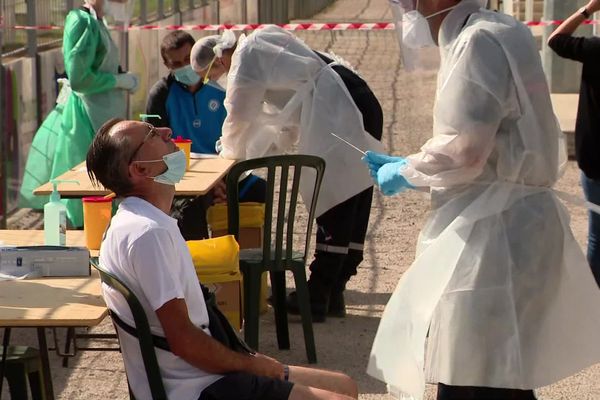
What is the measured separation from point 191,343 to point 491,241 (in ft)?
3.29

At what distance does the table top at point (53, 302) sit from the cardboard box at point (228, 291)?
100cm

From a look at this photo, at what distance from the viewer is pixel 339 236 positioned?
647 centimetres

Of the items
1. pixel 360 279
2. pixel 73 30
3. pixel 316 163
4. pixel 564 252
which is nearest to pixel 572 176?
pixel 360 279

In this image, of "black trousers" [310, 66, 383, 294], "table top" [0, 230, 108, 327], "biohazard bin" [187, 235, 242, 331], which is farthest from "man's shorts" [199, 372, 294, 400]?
"black trousers" [310, 66, 383, 294]

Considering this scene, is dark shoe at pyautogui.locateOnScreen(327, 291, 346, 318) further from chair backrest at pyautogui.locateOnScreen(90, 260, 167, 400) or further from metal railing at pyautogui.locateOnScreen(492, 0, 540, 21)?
metal railing at pyautogui.locateOnScreen(492, 0, 540, 21)

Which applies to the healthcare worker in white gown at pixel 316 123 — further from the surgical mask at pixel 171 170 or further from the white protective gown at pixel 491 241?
the surgical mask at pixel 171 170

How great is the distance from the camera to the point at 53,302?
377cm

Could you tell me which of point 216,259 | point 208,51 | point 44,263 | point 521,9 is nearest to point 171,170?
point 44,263

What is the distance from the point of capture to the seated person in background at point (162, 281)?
3430 mm

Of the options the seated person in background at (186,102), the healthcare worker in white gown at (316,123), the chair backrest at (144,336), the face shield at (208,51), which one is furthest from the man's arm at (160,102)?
the chair backrest at (144,336)

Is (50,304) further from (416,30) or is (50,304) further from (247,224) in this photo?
(247,224)

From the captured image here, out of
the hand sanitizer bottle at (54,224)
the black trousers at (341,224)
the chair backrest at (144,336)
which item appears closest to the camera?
the chair backrest at (144,336)

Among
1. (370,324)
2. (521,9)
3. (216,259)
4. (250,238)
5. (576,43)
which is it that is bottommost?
(370,324)

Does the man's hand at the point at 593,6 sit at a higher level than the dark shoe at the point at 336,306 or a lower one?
higher
